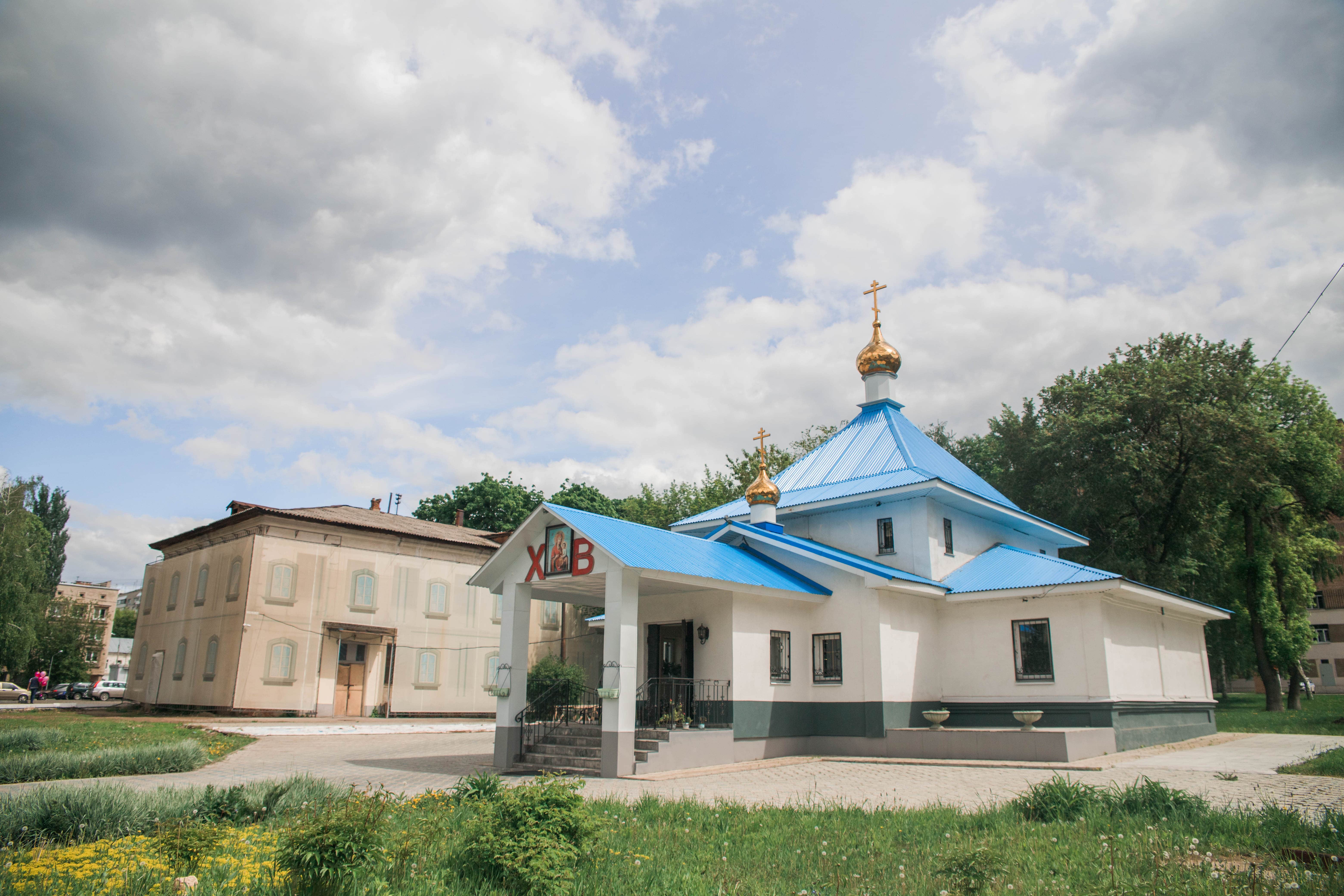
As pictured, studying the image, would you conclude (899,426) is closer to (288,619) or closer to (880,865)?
(880,865)

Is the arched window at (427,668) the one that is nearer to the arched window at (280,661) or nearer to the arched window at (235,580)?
the arched window at (280,661)

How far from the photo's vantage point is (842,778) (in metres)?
13.6

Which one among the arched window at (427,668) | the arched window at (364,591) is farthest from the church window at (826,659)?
the arched window at (364,591)

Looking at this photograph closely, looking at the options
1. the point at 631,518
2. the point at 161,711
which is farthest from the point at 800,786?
the point at 631,518

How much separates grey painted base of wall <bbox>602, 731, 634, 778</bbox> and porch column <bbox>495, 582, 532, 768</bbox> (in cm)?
228

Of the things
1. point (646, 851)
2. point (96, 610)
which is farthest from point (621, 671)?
point (96, 610)

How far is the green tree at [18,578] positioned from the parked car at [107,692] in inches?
520

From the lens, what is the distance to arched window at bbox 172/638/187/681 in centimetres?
3241

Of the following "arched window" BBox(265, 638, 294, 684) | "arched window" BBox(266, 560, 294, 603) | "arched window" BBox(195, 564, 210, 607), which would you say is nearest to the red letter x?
"arched window" BBox(266, 560, 294, 603)

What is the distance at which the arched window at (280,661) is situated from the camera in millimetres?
Answer: 29562

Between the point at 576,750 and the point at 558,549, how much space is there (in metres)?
3.69

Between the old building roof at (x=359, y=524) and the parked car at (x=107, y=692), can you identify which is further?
the parked car at (x=107, y=692)

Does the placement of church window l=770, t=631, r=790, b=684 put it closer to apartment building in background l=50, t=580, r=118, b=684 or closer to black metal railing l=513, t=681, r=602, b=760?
black metal railing l=513, t=681, r=602, b=760

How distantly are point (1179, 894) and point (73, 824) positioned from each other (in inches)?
348
